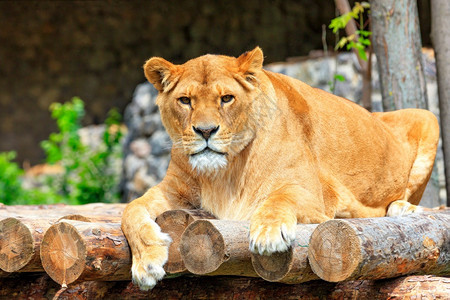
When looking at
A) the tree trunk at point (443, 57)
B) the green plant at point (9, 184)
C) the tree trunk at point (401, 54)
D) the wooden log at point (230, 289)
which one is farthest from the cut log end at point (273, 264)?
the green plant at point (9, 184)

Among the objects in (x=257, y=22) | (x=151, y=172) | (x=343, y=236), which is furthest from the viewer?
(x=257, y=22)

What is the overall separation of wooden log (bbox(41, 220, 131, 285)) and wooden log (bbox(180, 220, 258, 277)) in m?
0.40

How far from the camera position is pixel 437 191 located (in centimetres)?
521

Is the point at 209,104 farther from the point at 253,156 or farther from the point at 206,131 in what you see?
the point at 253,156

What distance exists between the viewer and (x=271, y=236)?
8.80ft

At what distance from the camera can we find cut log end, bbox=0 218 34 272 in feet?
10.2

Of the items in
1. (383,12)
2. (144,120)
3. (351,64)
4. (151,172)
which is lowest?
(151,172)

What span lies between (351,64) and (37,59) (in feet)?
18.7

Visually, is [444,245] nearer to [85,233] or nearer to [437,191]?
[85,233]

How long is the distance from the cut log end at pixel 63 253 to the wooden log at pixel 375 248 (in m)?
1.00

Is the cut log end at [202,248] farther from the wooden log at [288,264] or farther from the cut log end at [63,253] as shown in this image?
the cut log end at [63,253]

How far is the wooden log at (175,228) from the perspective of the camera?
298cm

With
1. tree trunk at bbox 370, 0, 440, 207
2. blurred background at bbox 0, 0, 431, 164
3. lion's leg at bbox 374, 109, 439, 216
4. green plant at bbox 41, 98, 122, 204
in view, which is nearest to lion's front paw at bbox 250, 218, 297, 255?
lion's leg at bbox 374, 109, 439, 216

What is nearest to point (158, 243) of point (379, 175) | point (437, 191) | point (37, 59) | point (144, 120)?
point (379, 175)
